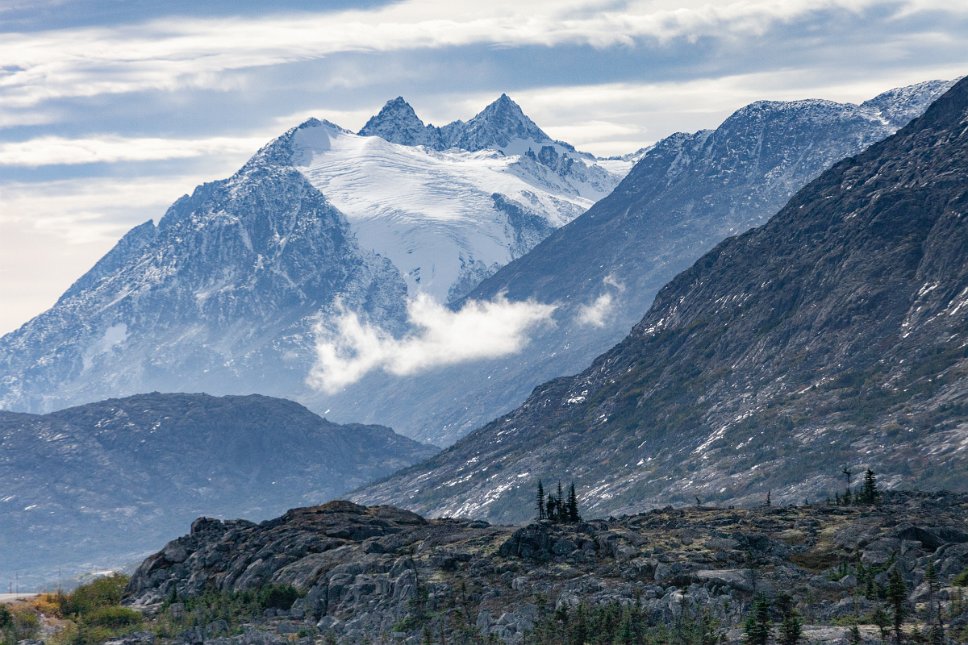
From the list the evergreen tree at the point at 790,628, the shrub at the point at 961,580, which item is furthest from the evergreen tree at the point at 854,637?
the shrub at the point at 961,580

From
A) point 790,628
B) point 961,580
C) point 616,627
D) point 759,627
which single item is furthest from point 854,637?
point 616,627

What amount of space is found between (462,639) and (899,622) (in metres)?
53.9

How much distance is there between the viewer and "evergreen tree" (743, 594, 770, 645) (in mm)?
153875

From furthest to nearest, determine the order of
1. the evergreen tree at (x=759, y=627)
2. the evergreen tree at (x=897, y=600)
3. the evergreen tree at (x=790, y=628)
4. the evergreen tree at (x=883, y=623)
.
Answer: the evergreen tree at (x=897, y=600), the evergreen tree at (x=883, y=623), the evergreen tree at (x=759, y=627), the evergreen tree at (x=790, y=628)

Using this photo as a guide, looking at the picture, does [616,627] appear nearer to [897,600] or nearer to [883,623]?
[883,623]

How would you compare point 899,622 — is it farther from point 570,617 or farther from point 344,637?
point 344,637

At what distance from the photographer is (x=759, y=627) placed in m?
155

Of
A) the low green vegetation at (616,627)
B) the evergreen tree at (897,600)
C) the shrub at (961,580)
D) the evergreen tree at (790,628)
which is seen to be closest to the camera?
the evergreen tree at (790,628)

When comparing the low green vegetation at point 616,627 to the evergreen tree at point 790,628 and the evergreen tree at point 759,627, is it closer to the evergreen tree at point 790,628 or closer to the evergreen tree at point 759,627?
the evergreen tree at point 759,627

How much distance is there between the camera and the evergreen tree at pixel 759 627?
6058 inches

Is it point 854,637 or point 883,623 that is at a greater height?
point 883,623

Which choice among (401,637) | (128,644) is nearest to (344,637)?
(401,637)

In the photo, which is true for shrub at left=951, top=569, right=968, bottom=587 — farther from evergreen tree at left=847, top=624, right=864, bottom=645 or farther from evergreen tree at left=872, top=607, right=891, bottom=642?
evergreen tree at left=847, top=624, right=864, bottom=645

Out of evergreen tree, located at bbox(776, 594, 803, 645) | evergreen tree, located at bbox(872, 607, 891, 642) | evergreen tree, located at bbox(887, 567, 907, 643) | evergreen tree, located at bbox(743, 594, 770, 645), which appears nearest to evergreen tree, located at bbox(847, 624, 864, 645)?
evergreen tree, located at bbox(872, 607, 891, 642)
